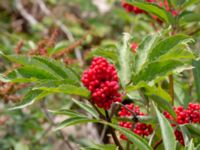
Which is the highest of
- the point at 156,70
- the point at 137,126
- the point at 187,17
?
the point at 187,17

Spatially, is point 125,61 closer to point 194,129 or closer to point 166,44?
point 166,44

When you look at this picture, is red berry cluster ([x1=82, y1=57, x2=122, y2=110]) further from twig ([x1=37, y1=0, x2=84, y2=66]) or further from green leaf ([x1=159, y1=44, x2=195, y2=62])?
twig ([x1=37, y1=0, x2=84, y2=66])

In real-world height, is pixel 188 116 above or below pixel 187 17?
below

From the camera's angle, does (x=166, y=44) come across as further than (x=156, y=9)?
No

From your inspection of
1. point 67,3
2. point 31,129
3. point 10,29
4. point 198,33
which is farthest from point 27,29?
point 198,33

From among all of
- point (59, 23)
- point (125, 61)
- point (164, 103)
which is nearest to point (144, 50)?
point (125, 61)

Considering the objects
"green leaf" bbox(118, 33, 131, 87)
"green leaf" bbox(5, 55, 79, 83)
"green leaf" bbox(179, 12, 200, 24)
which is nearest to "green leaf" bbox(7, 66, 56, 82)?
"green leaf" bbox(5, 55, 79, 83)
